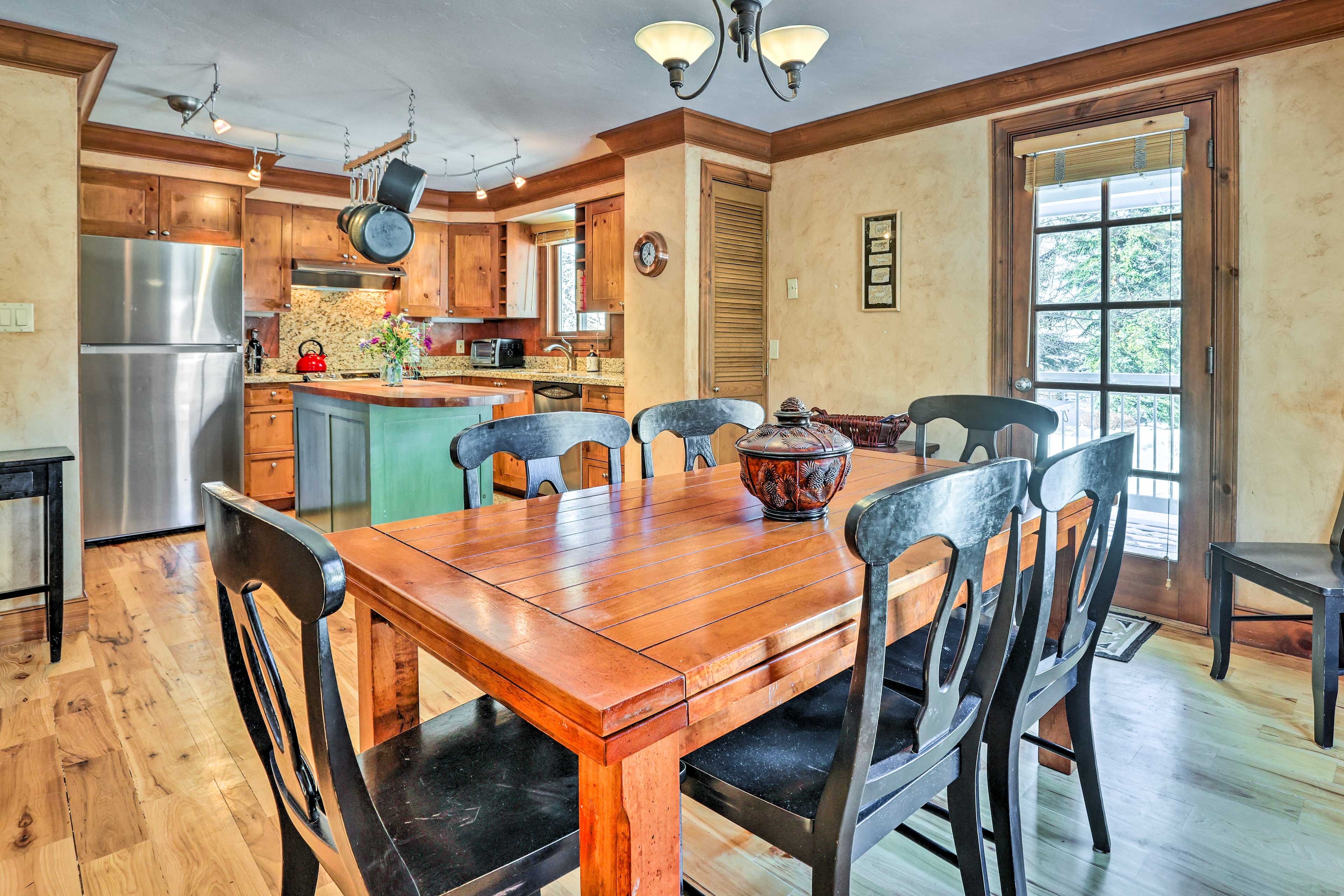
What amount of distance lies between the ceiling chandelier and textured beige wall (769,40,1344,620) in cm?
146

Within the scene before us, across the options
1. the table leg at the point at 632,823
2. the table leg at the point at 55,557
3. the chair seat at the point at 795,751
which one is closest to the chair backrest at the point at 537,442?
the chair seat at the point at 795,751

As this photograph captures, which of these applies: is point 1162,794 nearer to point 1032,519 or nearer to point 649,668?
point 1032,519

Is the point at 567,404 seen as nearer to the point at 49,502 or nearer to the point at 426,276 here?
the point at 426,276

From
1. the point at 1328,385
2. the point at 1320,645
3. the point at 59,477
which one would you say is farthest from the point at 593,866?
the point at 1328,385

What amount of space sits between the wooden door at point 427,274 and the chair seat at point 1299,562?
18.3 ft

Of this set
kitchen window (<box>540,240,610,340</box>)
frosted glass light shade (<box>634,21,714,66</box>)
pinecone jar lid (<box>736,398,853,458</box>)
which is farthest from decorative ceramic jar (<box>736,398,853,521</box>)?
kitchen window (<box>540,240,610,340</box>)

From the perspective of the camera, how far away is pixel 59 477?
2.85 m

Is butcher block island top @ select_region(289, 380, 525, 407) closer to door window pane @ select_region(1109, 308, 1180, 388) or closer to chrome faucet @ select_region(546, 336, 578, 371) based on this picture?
chrome faucet @ select_region(546, 336, 578, 371)

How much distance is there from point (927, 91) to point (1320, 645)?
2804mm

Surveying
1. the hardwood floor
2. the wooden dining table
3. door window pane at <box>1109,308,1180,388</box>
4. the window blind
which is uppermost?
the window blind

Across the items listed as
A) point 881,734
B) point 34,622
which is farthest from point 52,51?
point 881,734

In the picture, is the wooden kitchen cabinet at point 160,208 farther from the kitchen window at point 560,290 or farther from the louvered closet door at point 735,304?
the louvered closet door at point 735,304

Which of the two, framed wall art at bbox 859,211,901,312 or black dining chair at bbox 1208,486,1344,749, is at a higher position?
framed wall art at bbox 859,211,901,312

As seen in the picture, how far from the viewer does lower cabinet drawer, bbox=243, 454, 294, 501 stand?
5.30 m
